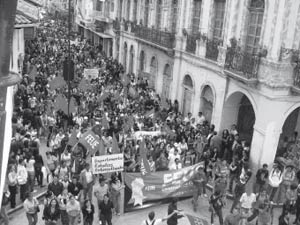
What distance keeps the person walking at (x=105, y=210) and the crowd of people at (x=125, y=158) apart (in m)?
0.03

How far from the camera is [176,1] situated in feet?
71.6

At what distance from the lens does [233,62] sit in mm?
15055

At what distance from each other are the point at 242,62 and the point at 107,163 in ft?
23.0

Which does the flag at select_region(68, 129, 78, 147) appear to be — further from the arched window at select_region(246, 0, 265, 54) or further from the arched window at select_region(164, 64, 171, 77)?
the arched window at select_region(164, 64, 171, 77)

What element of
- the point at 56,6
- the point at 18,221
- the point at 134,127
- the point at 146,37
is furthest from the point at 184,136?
the point at 56,6

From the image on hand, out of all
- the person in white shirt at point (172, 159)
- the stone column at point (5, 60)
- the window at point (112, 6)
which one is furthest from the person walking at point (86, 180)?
the window at point (112, 6)

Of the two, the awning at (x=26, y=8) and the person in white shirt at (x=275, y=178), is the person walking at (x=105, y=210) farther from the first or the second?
the person in white shirt at (x=275, y=178)

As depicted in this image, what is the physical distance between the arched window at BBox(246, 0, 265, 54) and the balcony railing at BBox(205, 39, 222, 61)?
1885mm

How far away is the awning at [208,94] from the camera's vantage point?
1827 centimetres

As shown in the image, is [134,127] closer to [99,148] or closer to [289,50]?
[99,148]

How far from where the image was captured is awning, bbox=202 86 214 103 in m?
18.3

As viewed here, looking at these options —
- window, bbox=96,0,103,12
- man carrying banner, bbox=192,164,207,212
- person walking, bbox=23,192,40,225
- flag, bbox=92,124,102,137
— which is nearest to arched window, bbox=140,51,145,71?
flag, bbox=92,124,102,137

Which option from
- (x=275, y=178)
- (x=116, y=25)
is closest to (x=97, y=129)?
(x=275, y=178)

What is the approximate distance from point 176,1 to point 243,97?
8020 millimetres
